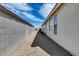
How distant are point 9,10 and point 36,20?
2.37 feet

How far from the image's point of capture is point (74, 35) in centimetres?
307

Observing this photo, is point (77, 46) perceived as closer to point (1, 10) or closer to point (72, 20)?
point (72, 20)

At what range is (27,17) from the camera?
138 inches

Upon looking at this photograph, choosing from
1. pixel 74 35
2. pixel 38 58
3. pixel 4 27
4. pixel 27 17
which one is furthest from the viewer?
pixel 27 17

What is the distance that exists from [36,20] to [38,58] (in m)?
1.34

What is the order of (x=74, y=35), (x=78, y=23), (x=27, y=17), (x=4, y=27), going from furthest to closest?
(x=27, y=17) < (x=74, y=35) < (x=78, y=23) < (x=4, y=27)

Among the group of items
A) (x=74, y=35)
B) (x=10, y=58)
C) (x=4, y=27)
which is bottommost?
(x=10, y=58)

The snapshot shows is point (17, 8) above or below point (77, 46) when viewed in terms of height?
above

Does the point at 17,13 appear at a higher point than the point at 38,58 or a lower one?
higher

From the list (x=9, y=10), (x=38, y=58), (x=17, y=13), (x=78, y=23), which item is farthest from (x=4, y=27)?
(x=78, y=23)

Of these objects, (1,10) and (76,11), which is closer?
(1,10)

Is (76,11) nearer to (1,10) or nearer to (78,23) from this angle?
A: (78,23)

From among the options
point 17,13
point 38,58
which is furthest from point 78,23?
point 17,13

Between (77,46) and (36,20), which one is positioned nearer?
(77,46)
